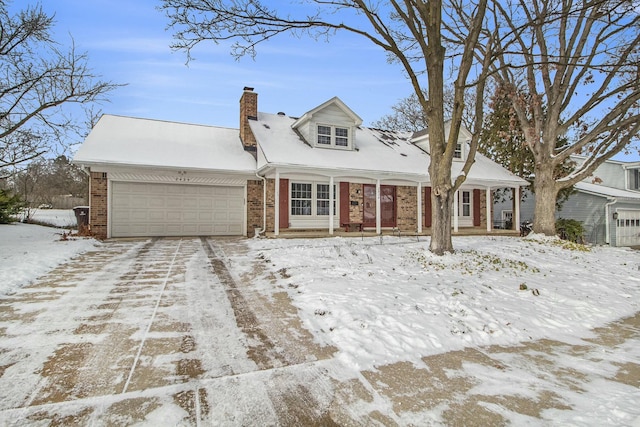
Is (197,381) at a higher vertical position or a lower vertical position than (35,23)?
lower

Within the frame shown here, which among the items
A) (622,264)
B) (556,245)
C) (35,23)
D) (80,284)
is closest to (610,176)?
(556,245)

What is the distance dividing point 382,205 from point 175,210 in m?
8.76

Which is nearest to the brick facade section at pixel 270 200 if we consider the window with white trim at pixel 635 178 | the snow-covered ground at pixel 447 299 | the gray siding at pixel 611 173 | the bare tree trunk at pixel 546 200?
the snow-covered ground at pixel 447 299

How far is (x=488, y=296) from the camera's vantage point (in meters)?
5.66

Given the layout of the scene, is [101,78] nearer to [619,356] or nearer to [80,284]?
[80,284]

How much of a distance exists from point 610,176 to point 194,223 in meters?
27.8

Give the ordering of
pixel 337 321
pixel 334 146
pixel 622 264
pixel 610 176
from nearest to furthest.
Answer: pixel 337 321, pixel 622 264, pixel 334 146, pixel 610 176

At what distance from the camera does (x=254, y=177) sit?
1380cm

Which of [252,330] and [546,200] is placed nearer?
[252,330]

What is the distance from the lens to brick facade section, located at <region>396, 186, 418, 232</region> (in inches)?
618

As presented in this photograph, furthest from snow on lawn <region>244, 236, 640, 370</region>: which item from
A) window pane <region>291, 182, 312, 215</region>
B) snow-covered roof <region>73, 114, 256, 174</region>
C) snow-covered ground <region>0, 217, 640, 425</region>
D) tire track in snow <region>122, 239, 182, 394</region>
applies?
snow-covered roof <region>73, 114, 256, 174</region>

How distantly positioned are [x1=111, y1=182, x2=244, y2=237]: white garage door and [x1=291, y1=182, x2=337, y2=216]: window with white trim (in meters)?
2.21

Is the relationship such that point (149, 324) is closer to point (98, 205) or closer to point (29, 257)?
point (29, 257)

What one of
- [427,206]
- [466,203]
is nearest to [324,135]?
[427,206]
